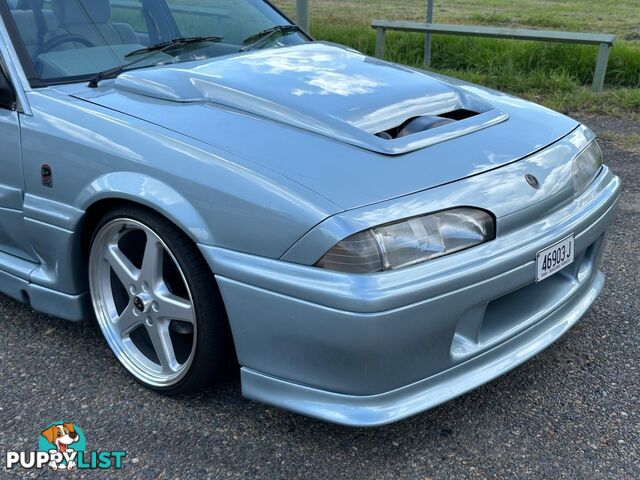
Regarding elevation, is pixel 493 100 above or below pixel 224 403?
above

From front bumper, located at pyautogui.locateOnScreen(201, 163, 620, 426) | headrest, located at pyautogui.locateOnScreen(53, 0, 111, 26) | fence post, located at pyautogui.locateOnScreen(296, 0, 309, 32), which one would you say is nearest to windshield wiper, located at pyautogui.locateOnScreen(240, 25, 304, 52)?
headrest, located at pyautogui.locateOnScreen(53, 0, 111, 26)

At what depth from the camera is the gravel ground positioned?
7.63 ft

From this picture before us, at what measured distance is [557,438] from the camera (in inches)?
96.0

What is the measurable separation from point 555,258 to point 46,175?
5.91 feet

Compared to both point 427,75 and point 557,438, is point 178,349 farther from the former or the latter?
point 427,75

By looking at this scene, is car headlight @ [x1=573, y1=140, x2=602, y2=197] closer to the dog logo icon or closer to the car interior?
the car interior

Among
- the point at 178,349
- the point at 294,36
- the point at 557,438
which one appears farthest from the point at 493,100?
the point at 178,349

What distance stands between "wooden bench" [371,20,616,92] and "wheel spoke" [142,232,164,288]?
576cm

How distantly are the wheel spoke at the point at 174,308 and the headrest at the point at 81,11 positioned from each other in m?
1.34

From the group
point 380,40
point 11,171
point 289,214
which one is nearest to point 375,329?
point 289,214

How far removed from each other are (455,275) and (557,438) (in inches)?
28.0

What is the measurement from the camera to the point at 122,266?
Result: 268cm

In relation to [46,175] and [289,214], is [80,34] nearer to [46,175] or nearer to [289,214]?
[46,175]

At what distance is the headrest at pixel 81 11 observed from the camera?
3.15 m
